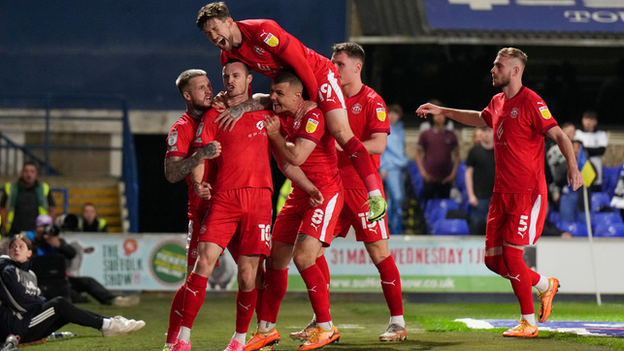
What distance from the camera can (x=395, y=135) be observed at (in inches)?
458

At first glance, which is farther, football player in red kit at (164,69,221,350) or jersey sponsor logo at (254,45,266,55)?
jersey sponsor logo at (254,45,266,55)

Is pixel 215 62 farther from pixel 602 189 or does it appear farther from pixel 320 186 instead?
pixel 320 186

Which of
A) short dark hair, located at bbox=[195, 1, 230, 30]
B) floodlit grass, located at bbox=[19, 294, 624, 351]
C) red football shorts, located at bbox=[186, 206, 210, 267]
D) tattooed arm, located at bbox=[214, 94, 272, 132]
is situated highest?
short dark hair, located at bbox=[195, 1, 230, 30]

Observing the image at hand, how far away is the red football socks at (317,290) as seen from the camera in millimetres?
5859

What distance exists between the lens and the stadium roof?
1391 cm

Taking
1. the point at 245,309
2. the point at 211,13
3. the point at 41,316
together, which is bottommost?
the point at 41,316

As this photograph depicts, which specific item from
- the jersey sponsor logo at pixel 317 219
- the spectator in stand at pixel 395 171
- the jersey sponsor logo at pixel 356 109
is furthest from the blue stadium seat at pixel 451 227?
the jersey sponsor logo at pixel 317 219

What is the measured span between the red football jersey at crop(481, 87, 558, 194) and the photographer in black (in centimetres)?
540

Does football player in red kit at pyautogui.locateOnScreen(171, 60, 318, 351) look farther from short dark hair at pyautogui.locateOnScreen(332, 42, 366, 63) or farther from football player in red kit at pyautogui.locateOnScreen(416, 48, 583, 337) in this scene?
football player in red kit at pyautogui.locateOnScreen(416, 48, 583, 337)

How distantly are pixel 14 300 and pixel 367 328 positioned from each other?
3302mm

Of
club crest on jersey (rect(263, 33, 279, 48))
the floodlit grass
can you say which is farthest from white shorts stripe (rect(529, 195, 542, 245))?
club crest on jersey (rect(263, 33, 279, 48))

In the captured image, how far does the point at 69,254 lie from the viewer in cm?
1018

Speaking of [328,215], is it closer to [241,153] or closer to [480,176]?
[241,153]

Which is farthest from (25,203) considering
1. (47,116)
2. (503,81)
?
(503,81)
